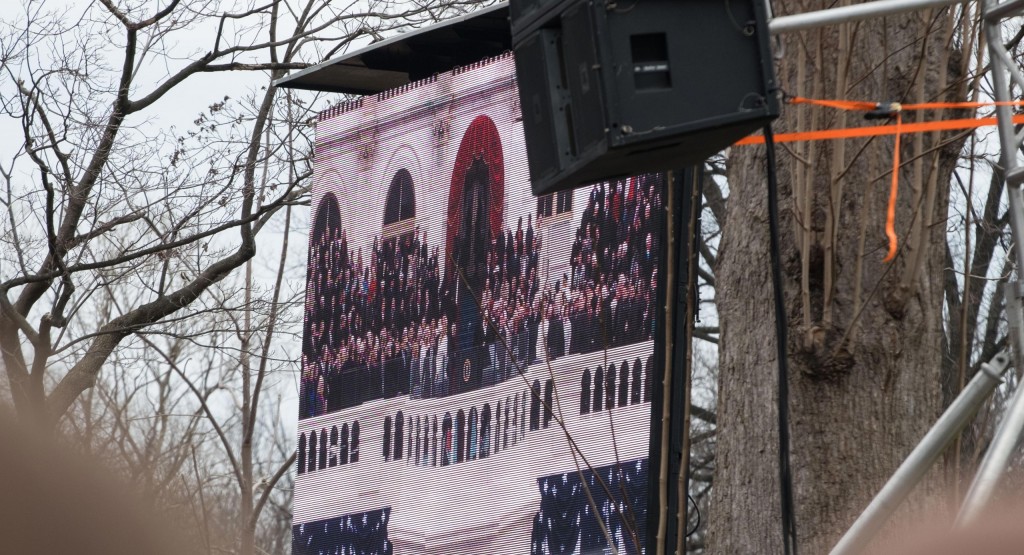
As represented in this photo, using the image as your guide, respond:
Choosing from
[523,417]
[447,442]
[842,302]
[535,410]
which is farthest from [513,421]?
[842,302]

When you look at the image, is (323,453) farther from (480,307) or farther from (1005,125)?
(1005,125)

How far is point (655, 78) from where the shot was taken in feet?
12.0

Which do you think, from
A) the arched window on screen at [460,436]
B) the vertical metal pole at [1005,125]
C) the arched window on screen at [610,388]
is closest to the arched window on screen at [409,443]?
the arched window on screen at [460,436]

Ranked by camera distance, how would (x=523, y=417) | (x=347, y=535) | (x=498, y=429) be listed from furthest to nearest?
(x=347, y=535), (x=498, y=429), (x=523, y=417)

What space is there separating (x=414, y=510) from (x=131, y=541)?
6.55 metres

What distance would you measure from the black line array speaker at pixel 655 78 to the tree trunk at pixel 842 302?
111cm

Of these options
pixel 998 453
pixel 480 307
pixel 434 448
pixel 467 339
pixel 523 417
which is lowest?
pixel 998 453

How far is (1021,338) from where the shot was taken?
373 centimetres

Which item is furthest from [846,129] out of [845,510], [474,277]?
[474,277]

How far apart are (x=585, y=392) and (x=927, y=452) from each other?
310 centimetres

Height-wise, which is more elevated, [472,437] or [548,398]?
[548,398]

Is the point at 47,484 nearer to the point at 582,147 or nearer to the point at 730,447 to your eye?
the point at 582,147

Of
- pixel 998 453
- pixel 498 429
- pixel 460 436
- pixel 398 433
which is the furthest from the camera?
pixel 398 433

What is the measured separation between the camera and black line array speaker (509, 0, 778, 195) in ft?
11.8
